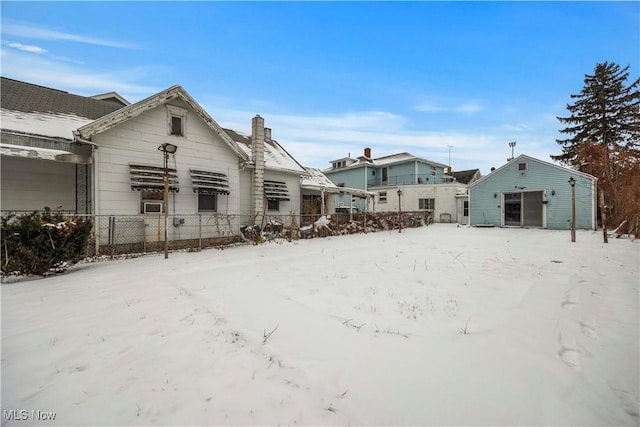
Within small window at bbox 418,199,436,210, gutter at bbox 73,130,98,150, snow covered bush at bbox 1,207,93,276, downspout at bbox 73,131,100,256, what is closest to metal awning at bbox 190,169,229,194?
downspout at bbox 73,131,100,256

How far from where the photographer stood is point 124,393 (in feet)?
6.84

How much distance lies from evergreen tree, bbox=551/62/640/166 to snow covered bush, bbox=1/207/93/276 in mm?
35446

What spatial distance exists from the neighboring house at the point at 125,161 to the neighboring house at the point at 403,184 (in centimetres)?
1863

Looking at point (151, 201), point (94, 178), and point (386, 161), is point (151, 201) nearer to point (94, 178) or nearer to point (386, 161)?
point (94, 178)

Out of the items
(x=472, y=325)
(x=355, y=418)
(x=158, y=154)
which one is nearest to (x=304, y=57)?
(x=158, y=154)

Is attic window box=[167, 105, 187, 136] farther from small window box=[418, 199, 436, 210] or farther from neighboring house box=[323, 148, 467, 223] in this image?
small window box=[418, 199, 436, 210]

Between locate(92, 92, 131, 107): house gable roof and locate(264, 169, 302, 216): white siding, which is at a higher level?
locate(92, 92, 131, 107): house gable roof

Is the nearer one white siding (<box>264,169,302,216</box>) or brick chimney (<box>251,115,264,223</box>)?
brick chimney (<box>251,115,264,223</box>)

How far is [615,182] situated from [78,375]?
23.7 metres

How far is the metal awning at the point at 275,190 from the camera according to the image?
542 inches

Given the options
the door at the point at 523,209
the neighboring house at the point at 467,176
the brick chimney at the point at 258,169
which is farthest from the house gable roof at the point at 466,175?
the brick chimney at the point at 258,169

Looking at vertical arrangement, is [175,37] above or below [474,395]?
above

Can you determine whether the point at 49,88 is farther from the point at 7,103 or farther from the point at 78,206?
the point at 78,206

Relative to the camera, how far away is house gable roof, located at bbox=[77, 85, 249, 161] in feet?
27.3
